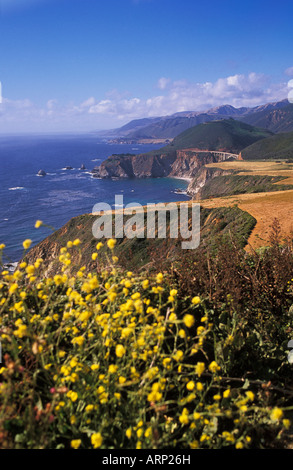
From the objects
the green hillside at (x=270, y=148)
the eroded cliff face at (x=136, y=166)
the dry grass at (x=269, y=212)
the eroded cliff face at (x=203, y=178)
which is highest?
the green hillside at (x=270, y=148)

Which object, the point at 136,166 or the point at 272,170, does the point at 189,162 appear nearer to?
the point at 136,166

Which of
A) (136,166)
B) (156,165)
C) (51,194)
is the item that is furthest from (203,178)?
(51,194)

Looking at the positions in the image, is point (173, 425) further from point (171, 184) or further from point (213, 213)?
point (171, 184)

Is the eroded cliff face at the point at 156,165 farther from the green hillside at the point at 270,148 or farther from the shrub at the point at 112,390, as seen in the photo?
the shrub at the point at 112,390

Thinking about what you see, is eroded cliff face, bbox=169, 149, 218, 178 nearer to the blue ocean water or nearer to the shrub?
the blue ocean water

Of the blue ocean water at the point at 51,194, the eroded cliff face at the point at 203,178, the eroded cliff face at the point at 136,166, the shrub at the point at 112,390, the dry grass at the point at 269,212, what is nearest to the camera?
the shrub at the point at 112,390

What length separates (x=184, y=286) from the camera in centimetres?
400

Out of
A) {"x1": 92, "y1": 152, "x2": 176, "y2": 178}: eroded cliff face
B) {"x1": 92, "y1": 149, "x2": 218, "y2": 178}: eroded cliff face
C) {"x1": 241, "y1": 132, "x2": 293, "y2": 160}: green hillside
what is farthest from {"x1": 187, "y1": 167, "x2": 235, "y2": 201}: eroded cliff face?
{"x1": 92, "y1": 152, "x2": 176, "y2": 178}: eroded cliff face

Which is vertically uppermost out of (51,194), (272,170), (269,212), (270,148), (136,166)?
(270,148)

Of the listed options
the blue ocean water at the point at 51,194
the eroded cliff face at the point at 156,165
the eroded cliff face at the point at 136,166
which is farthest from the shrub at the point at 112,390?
the eroded cliff face at the point at 156,165

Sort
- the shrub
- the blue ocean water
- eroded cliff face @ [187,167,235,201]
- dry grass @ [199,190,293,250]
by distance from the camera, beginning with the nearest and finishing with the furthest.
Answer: the shrub → dry grass @ [199,190,293,250] → the blue ocean water → eroded cliff face @ [187,167,235,201]

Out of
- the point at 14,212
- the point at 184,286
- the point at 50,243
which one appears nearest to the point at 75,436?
the point at 184,286

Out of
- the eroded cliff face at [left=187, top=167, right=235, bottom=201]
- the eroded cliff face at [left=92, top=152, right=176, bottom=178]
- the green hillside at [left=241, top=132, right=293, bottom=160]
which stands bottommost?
the eroded cliff face at [left=187, top=167, right=235, bottom=201]

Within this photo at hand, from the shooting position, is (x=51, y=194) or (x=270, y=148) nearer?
(x=51, y=194)
